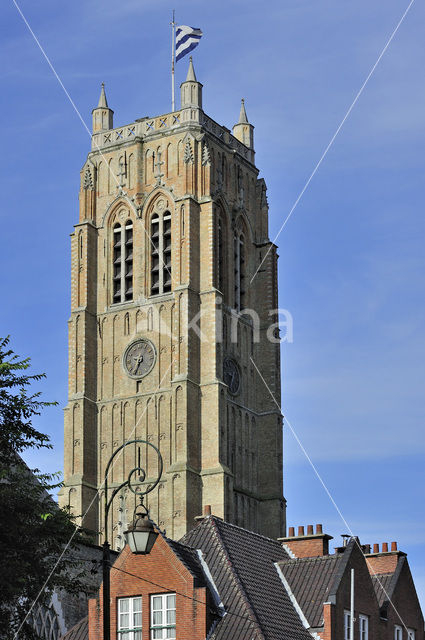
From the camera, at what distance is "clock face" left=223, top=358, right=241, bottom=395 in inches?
3614

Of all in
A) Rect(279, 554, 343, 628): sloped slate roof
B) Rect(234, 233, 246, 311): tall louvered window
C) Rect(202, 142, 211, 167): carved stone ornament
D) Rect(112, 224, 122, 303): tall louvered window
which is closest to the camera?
Rect(279, 554, 343, 628): sloped slate roof

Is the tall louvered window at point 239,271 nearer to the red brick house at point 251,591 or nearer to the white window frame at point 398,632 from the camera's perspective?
the red brick house at point 251,591

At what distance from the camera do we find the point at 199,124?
310ft

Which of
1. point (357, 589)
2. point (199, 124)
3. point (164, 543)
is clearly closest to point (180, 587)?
point (164, 543)

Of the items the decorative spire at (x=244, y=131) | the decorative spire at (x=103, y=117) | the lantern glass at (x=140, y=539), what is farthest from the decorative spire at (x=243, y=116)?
the lantern glass at (x=140, y=539)

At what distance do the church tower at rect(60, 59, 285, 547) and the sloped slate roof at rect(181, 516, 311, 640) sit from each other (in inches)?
1563

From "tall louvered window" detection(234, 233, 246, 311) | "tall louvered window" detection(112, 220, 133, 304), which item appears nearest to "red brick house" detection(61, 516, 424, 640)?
"tall louvered window" detection(112, 220, 133, 304)

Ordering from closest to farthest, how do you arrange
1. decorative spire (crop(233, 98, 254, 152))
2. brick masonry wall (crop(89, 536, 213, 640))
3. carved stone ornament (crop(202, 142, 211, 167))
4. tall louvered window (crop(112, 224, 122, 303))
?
brick masonry wall (crop(89, 536, 213, 640))
carved stone ornament (crop(202, 142, 211, 167))
tall louvered window (crop(112, 224, 122, 303))
decorative spire (crop(233, 98, 254, 152))

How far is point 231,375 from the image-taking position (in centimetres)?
9250

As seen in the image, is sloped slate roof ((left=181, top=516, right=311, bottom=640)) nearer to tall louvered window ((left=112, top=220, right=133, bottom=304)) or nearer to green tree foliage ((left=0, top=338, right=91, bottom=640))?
green tree foliage ((left=0, top=338, right=91, bottom=640))

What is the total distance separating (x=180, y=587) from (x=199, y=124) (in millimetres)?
58719

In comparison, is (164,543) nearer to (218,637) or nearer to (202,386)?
(218,637)

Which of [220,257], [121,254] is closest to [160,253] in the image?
[121,254]

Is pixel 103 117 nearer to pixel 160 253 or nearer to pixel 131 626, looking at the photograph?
pixel 160 253
